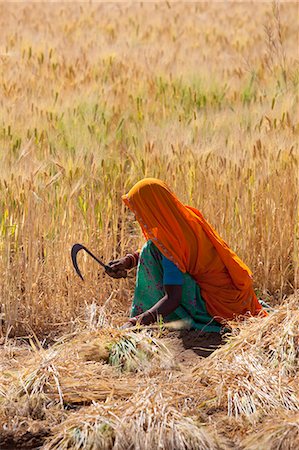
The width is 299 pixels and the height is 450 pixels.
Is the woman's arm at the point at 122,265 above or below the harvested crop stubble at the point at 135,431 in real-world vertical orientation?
above

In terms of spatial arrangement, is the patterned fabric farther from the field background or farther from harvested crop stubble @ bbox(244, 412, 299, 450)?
harvested crop stubble @ bbox(244, 412, 299, 450)

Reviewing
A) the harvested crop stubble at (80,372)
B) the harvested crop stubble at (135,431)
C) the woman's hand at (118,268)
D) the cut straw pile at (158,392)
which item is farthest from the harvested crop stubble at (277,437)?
the woman's hand at (118,268)

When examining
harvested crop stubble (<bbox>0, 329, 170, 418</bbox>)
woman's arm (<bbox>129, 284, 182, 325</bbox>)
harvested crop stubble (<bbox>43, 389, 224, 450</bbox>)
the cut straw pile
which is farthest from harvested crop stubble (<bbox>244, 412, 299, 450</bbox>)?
woman's arm (<bbox>129, 284, 182, 325</bbox>)

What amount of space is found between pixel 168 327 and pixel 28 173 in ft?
2.95

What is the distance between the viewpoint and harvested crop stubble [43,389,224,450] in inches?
115

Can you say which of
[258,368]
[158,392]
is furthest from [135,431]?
[258,368]

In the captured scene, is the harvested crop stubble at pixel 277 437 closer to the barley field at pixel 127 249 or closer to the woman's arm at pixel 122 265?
the barley field at pixel 127 249

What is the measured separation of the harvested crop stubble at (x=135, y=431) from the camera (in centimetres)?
293

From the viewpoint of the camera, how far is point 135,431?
2963mm

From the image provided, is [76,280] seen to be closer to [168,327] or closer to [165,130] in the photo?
[168,327]

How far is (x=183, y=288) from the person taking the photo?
4.05m

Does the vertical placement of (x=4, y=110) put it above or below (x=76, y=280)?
above

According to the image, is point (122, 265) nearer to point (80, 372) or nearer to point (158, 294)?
point (158, 294)

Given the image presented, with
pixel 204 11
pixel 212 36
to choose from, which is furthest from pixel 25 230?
pixel 204 11
